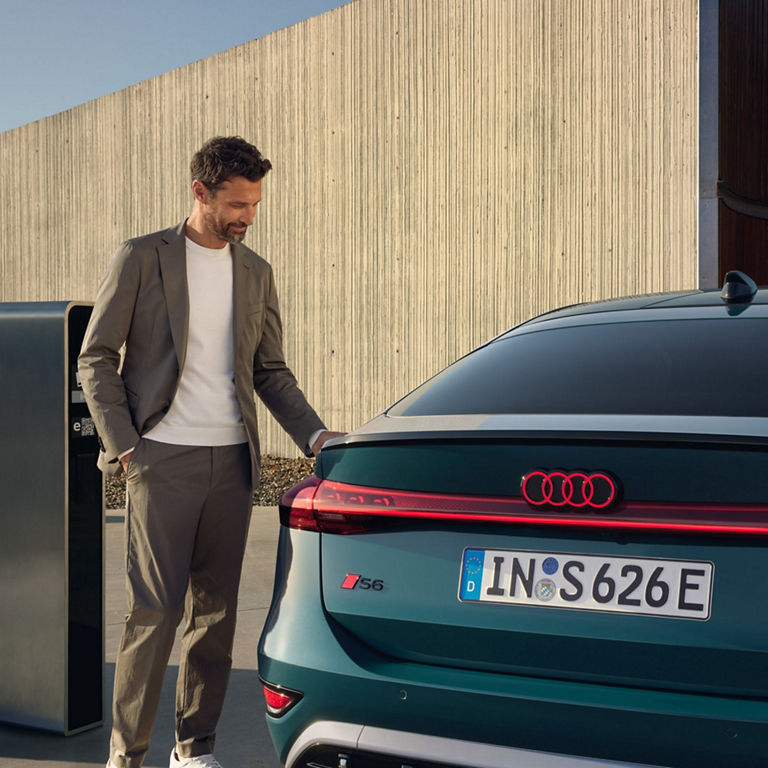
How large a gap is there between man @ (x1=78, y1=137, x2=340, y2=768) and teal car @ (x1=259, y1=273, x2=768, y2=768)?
2.26 feet

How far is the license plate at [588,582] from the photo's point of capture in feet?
5.95

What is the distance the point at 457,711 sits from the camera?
6.49 ft

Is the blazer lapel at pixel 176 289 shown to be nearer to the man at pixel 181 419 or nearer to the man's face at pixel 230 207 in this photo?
the man at pixel 181 419

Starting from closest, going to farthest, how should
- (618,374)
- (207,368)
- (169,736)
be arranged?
(618,374), (207,368), (169,736)

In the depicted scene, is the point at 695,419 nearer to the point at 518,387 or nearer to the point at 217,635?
the point at 518,387

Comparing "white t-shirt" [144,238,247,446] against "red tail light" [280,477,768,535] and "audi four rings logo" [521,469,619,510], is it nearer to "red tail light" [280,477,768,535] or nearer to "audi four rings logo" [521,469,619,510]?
"red tail light" [280,477,768,535]

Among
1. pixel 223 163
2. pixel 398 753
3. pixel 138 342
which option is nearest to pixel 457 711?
pixel 398 753

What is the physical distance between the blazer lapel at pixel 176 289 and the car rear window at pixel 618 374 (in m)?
0.72

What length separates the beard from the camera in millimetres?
2973

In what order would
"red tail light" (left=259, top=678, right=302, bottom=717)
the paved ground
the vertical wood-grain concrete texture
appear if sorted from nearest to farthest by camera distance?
"red tail light" (left=259, top=678, right=302, bottom=717), the paved ground, the vertical wood-grain concrete texture

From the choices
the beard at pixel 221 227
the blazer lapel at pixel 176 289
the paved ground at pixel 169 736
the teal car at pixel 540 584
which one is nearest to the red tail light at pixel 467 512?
the teal car at pixel 540 584

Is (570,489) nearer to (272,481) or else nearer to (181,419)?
(181,419)

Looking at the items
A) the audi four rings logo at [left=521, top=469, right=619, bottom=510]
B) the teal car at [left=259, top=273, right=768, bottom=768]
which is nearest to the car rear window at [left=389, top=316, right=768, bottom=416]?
the teal car at [left=259, top=273, right=768, bottom=768]

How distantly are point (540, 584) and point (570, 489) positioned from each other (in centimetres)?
19
